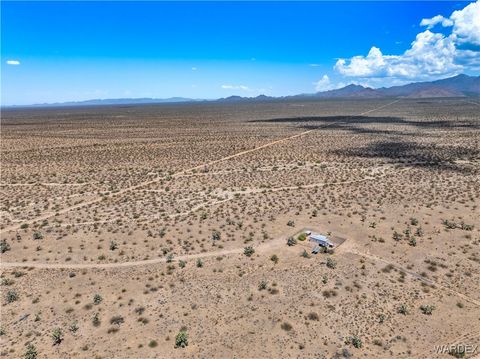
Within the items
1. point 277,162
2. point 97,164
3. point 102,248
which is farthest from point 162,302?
point 97,164

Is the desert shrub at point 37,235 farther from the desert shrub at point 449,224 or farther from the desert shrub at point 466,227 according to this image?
the desert shrub at point 466,227

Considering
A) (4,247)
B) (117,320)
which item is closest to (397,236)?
(117,320)

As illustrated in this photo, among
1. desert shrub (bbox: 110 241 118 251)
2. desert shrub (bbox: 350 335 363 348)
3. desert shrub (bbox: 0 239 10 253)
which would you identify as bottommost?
desert shrub (bbox: 350 335 363 348)

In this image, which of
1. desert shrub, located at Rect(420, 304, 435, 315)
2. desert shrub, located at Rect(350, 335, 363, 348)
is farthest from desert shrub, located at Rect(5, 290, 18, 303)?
Result: desert shrub, located at Rect(420, 304, 435, 315)

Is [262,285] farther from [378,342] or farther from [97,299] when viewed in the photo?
[97,299]

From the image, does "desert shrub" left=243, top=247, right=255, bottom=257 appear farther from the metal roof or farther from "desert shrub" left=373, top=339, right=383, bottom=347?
"desert shrub" left=373, top=339, right=383, bottom=347

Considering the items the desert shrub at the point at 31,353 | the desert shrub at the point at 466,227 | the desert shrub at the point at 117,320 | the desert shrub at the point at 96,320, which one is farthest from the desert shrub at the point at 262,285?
the desert shrub at the point at 466,227

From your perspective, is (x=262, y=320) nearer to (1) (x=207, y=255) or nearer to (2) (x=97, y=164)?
(1) (x=207, y=255)
